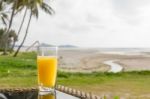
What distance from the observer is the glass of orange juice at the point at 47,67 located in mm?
1979

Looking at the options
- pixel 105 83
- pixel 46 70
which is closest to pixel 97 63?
pixel 105 83

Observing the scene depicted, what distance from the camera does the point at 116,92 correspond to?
9.25 metres

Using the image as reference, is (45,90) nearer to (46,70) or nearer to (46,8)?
(46,70)

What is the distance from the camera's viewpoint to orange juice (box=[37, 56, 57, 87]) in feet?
6.54

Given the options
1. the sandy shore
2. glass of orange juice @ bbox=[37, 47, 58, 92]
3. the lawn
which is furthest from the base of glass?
the sandy shore

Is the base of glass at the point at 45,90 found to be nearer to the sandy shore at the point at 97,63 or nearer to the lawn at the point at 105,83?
the lawn at the point at 105,83

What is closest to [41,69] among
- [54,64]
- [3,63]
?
[54,64]

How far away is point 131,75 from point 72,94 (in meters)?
10.8

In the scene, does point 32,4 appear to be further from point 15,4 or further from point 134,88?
point 134,88

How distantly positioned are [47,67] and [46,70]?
0.02 meters

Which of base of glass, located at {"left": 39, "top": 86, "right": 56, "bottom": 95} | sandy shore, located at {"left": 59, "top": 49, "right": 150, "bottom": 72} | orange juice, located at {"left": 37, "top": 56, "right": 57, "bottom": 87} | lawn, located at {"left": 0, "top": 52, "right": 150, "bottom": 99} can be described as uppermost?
orange juice, located at {"left": 37, "top": 56, "right": 57, "bottom": 87}

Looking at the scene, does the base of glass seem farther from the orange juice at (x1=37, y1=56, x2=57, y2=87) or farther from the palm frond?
the palm frond

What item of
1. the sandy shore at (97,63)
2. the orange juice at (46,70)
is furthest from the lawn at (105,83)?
the sandy shore at (97,63)

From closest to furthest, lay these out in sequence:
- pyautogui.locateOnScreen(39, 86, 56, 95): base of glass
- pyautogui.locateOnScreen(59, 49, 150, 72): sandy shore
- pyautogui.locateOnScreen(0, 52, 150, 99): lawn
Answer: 1. pyautogui.locateOnScreen(39, 86, 56, 95): base of glass
2. pyautogui.locateOnScreen(0, 52, 150, 99): lawn
3. pyautogui.locateOnScreen(59, 49, 150, 72): sandy shore
